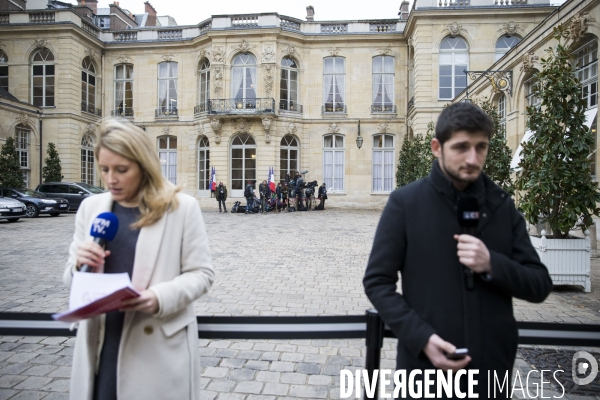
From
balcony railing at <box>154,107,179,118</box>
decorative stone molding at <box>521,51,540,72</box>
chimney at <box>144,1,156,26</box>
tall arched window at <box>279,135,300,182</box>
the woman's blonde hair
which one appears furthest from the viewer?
chimney at <box>144,1,156,26</box>

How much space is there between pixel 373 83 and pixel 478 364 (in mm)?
25910

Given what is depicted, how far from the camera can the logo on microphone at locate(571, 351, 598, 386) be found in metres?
3.05

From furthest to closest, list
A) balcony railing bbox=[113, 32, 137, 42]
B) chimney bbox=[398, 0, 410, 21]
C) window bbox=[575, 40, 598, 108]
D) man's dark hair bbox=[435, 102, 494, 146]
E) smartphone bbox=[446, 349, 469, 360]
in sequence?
chimney bbox=[398, 0, 410, 21], balcony railing bbox=[113, 32, 137, 42], window bbox=[575, 40, 598, 108], man's dark hair bbox=[435, 102, 494, 146], smartphone bbox=[446, 349, 469, 360]

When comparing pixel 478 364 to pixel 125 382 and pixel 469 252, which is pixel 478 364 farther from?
pixel 125 382

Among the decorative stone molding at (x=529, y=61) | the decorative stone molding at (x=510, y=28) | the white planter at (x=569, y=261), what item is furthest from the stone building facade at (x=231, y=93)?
the white planter at (x=569, y=261)

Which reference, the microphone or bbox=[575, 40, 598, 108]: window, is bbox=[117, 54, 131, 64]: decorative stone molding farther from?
the microphone

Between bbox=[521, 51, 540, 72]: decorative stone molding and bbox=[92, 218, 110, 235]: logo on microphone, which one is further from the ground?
bbox=[521, 51, 540, 72]: decorative stone molding

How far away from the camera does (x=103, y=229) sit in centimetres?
147

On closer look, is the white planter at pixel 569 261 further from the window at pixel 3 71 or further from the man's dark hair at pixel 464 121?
the window at pixel 3 71

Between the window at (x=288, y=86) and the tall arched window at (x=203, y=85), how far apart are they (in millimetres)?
4648

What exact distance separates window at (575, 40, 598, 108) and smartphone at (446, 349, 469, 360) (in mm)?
11936

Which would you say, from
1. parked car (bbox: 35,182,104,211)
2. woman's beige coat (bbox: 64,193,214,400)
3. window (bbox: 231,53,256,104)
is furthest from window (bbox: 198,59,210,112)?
woman's beige coat (bbox: 64,193,214,400)

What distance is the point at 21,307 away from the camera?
4898mm

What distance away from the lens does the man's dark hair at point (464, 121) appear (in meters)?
1.45
